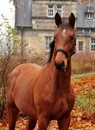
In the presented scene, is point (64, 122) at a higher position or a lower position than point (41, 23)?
lower

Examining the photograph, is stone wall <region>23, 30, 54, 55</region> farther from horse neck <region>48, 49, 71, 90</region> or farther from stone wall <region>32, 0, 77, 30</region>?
horse neck <region>48, 49, 71, 90</region>

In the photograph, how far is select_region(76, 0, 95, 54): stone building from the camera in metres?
21.3

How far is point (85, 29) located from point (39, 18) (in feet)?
19.9

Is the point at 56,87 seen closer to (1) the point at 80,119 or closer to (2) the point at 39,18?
(1) the point at 80,119

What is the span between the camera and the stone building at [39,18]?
821 inches

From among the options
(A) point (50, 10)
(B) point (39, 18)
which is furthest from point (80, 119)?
(A) point (50, 10)

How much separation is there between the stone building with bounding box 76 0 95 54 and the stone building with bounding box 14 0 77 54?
1552 millimetres

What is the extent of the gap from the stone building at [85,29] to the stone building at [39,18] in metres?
1.55

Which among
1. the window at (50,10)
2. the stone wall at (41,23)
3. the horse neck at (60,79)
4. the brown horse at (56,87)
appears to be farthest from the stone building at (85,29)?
the horse neck at (60,79)

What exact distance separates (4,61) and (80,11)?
63.7 ft

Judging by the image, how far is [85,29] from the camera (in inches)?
859

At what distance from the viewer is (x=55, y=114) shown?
90.1 inches

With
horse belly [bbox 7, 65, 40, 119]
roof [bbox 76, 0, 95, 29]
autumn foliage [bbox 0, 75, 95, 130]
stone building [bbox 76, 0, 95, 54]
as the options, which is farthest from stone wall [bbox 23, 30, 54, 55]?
horse belly [bbox 7, 65, 40, 119]

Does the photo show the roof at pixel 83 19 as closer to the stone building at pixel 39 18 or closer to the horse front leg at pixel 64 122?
the stone building at pixel 39 18
